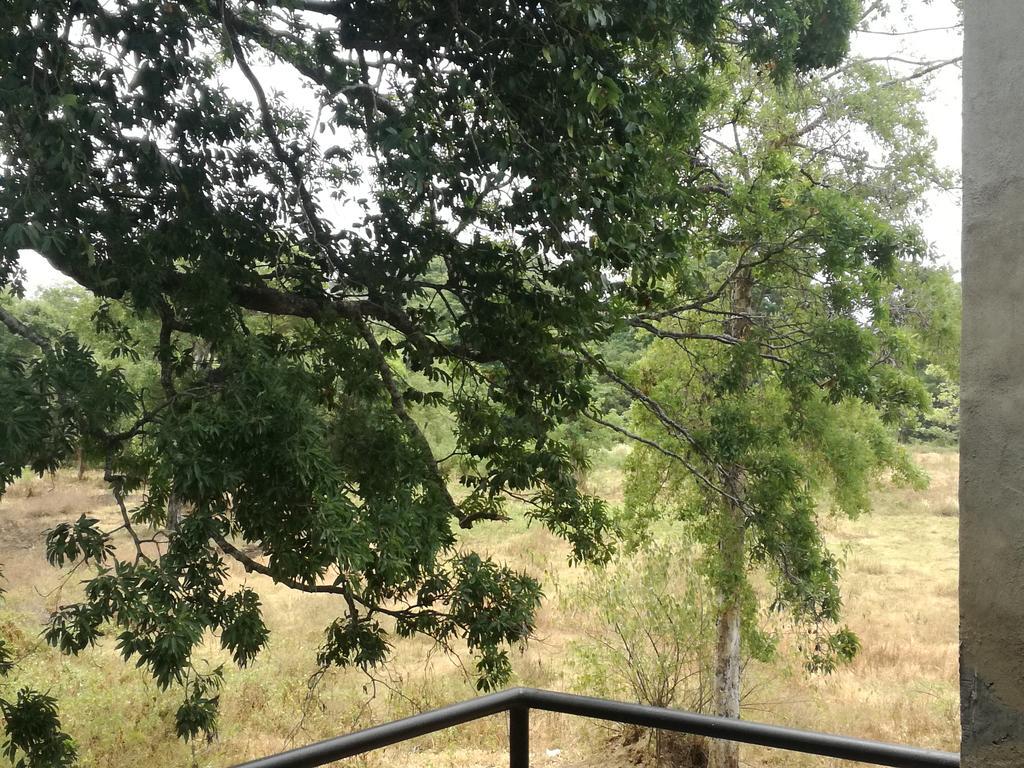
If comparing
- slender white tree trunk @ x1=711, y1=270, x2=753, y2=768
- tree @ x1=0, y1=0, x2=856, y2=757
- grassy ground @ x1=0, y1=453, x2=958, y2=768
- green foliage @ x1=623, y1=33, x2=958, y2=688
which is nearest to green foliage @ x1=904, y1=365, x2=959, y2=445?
green foliage @ x1=623, y1=33, x2=958, y2=688

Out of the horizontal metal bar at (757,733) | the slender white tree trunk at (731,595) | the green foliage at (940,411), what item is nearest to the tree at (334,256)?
the horizontal metal bar at (757,733)

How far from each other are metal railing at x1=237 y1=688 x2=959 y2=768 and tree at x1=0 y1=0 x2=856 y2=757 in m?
0.97

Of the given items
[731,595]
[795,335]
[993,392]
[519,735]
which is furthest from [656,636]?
[993,392]

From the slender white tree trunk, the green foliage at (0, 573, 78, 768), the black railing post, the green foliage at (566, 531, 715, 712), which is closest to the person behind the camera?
the black railing post

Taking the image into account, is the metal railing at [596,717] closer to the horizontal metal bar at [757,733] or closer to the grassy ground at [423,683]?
the horizontal metal bar at [757,733]

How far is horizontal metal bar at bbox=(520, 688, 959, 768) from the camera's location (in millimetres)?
1315

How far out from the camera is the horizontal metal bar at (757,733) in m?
1.32

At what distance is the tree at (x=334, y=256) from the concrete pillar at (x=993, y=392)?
5.17ft

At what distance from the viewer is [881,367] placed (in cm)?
513

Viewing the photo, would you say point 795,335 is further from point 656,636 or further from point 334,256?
point 334,256

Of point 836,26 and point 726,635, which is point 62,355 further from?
point 726,635

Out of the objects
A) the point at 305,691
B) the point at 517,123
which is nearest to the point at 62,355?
the point at 517,123

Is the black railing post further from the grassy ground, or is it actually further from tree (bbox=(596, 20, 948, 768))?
the grassy ground

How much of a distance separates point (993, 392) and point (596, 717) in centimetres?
89
